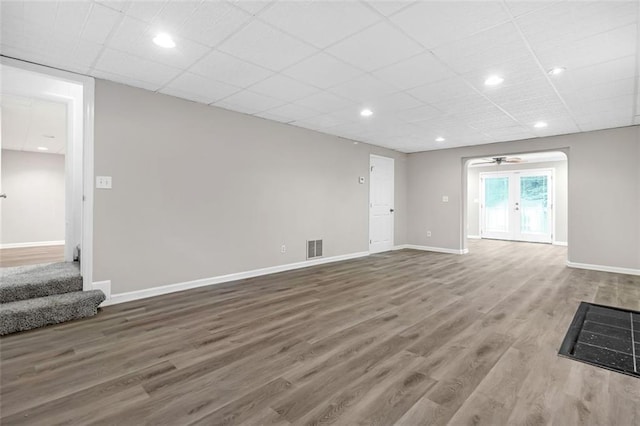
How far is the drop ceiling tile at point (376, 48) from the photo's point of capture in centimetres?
248

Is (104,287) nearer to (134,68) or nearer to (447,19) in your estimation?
(134,68)

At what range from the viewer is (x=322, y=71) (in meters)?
3.20

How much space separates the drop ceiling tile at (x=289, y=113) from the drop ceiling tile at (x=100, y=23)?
2204 millimetres

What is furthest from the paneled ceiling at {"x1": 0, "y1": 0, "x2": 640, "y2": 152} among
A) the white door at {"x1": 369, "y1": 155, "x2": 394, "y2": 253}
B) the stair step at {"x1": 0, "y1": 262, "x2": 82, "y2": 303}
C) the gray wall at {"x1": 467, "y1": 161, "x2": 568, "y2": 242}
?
the gray wall at {"x1": 467, "y1": 161, "x2": 568, "y2": 242}

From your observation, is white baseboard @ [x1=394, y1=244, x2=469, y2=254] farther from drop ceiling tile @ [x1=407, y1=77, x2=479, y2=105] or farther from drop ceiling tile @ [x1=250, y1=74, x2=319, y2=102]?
drop ceiling tile @ [x1=250, y1=74, x2=319, y2=102]

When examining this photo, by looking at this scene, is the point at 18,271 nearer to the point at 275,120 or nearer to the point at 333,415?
the point at 275,120

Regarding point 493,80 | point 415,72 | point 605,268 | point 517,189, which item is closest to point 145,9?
point 415,72

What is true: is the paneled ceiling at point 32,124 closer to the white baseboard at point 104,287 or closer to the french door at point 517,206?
the white baseboard at point 104,287

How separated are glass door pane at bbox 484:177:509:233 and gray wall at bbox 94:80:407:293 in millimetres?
7212

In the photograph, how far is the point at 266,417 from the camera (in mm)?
1638

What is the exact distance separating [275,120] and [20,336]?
3996mm

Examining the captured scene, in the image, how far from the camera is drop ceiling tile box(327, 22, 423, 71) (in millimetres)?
2482

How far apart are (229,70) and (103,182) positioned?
6.23ft

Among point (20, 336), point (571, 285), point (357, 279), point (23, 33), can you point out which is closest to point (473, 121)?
point (571, 285)
